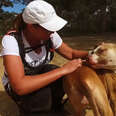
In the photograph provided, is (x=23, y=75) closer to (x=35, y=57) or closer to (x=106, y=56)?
(x=35, y=57)

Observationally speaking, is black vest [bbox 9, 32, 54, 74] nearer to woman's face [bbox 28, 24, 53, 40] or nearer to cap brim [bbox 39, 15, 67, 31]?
woman's face [bbox 28, 24, 53, 40]

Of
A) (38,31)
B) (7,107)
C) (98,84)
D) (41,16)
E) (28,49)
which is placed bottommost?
(7,107)

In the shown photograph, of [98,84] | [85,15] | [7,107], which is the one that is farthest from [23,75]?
[85,15]

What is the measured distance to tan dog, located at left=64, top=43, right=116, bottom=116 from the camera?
6.38 ft

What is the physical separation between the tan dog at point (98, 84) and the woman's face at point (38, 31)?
0.38 m

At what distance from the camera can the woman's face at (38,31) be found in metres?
2.19

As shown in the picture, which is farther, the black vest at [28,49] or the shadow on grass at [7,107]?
the shadow on grass at [7,107]

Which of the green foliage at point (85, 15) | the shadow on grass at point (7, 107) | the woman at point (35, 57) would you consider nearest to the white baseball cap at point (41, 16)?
the woman at point (35, 57)

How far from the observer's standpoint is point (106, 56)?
2111 millimetres

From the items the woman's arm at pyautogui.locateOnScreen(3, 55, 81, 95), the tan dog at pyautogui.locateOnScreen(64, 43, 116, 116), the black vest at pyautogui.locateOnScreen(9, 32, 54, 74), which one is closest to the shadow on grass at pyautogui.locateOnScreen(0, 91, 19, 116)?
the black vest at pyautogui.locateOnScreen(9, 32, 54, 74)

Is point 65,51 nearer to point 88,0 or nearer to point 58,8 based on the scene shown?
point 88,0

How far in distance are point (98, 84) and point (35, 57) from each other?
761mm

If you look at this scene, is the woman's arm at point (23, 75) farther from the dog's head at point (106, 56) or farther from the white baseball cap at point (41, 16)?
the white baseball cap at point (41, 16)

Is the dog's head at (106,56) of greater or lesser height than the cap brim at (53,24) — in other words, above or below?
below
